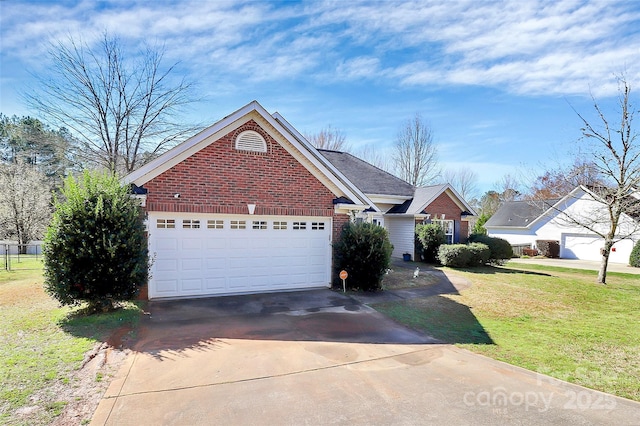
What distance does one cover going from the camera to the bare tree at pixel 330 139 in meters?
38.5

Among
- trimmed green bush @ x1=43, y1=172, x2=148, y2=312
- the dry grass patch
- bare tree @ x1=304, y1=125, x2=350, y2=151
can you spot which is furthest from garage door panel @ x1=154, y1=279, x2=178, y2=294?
bare tree @ x1=304, y1=125, x2=350, y2=151

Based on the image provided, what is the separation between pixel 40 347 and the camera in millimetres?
5676

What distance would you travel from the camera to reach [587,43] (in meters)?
10.7

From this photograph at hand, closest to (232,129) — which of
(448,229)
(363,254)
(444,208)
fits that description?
(363,254)

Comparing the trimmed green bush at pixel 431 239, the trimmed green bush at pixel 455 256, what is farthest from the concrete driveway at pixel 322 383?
the trimmed green bush at pixel 431 239

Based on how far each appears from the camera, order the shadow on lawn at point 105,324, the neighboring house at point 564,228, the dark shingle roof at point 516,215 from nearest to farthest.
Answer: the shadow on lawn at point 105,324 → the neighboring house at point 564,228 → the dark shingle roof at point 516,215

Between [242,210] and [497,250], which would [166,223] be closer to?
[242,210]

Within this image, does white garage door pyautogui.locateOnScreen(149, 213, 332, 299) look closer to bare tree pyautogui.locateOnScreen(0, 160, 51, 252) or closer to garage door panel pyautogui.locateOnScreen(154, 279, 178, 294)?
garage door panel pyautogui.locateOnScreen(154, 279, 178, 294)

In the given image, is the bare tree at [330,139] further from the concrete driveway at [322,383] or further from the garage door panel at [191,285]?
the concrete driveway at [322,383]

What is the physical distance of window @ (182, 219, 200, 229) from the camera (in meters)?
9.30

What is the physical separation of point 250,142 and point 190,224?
2.97 m

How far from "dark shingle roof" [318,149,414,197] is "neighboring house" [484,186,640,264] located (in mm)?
8365

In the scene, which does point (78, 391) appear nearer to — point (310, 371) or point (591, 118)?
point (310, 371)

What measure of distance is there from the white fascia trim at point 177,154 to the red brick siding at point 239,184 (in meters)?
0.14
